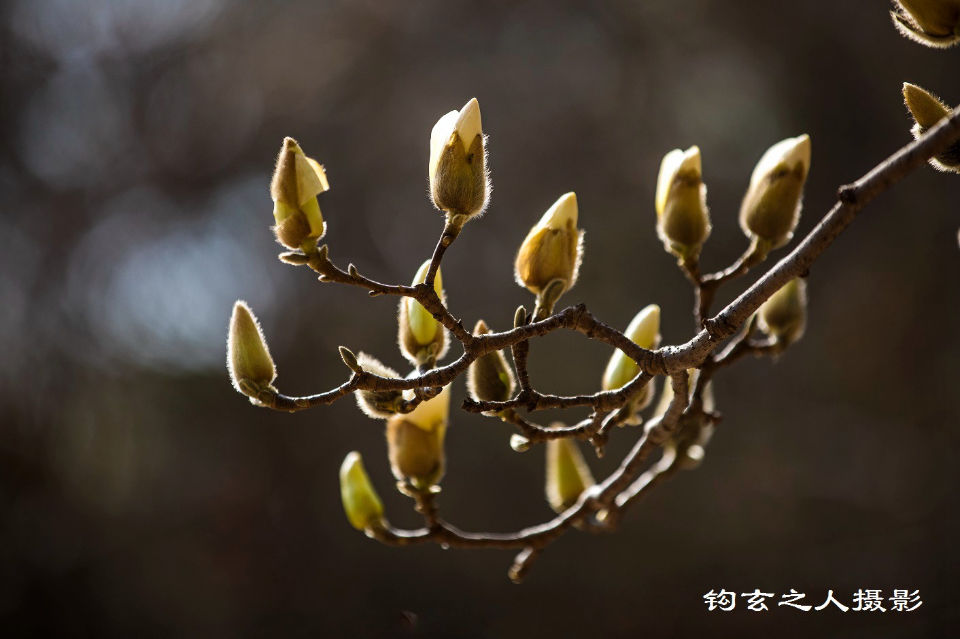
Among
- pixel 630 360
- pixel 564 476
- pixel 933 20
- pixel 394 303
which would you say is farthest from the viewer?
pixel 394 303

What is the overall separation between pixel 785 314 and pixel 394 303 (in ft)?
3.22

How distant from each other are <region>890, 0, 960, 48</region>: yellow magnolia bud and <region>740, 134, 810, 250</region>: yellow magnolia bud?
84mm

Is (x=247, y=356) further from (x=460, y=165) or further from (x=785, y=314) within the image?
(x=785, y=314)

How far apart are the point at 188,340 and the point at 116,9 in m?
0.63

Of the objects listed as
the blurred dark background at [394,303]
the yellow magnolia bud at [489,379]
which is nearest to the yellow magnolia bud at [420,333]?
the yellow magnolia bud at [489,379]

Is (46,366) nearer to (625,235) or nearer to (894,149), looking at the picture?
(625,235)

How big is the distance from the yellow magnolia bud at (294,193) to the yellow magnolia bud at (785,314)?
304 millimetres

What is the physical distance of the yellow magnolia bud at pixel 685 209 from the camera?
43cm

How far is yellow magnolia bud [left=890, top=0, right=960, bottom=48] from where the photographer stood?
0.32m

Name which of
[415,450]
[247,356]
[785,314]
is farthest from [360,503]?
[785,314]

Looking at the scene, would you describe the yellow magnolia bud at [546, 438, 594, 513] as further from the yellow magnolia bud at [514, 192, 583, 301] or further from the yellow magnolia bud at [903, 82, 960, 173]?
the yellow magnolia bud at [903, 82, 960, 173]

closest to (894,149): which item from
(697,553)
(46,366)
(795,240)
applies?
(795,240)

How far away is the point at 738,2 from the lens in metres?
1.37

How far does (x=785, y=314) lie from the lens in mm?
500
